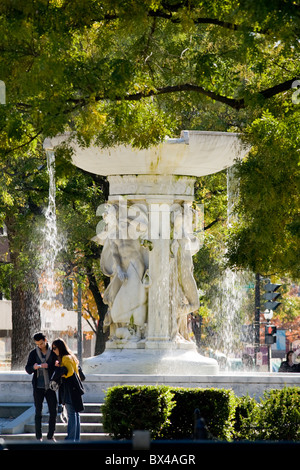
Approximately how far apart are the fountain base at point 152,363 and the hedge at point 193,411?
3.48 m

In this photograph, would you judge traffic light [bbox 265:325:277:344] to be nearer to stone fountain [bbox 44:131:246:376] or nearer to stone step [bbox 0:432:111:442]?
stone fountain [bbox 44:131:246:376]

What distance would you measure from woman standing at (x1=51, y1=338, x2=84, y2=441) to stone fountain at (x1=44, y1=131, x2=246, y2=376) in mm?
3034

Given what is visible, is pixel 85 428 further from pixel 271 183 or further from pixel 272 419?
pixel 271 183

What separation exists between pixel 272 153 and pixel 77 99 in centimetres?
237

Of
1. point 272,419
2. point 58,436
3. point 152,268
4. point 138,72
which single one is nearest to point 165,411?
point 272,419

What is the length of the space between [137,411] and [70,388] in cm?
144

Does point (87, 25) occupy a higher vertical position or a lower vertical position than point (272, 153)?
higher

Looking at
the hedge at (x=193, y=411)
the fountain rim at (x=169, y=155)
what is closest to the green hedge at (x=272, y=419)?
the hedge at (x=193, y=411)

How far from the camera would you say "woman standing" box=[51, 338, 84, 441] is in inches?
482

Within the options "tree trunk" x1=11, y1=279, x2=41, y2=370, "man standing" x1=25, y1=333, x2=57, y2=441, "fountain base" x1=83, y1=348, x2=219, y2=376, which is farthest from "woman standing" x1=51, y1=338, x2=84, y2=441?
Result: "tree trunk" x1=11, y1=279, x2=41, y2=370

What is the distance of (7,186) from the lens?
25844mm

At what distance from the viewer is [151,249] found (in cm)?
1616
